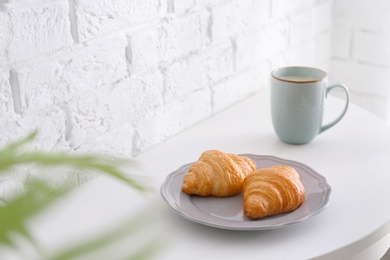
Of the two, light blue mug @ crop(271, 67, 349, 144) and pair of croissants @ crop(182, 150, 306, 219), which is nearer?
pair of croissants @ crop(182, 150, 306, 219)

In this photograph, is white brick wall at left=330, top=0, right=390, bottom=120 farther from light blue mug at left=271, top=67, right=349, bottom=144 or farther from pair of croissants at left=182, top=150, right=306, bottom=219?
pair of croissants at left=182, top=150, right=306, bottom=219

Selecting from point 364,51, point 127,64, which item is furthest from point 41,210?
point 364,51

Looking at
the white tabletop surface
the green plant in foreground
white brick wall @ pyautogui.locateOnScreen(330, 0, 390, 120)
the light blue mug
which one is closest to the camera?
the green plant in foreground

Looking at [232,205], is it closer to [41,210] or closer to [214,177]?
[214,177]

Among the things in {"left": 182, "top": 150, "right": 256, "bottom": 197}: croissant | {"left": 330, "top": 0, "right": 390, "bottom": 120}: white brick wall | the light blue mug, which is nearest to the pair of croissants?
{"left": 182, "top": 150, "right": 256, "bottom": 197}: croissant

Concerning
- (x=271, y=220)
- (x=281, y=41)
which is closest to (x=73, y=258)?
(x=271, y=220)

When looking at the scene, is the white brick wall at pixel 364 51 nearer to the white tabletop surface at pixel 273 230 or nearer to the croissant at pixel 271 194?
the white tabletop surface at pixel 273 230

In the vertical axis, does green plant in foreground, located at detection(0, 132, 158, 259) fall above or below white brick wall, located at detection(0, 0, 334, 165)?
above

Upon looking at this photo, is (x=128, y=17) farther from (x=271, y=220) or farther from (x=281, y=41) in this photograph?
(x=281, y=41)
